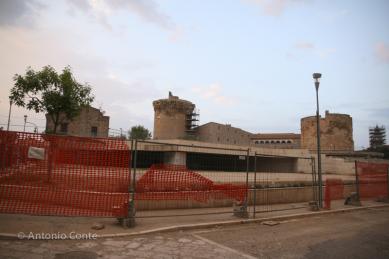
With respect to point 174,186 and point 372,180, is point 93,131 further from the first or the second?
point 174,186

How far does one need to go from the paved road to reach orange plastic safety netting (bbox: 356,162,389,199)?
7.94 meters

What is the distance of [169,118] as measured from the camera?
5597 cm

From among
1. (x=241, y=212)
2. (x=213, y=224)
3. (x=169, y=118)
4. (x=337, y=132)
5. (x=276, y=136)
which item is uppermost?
(x=276, y=136)

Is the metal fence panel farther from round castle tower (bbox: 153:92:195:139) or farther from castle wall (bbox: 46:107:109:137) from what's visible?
round castle tower (bbox: 153:92:195:139)

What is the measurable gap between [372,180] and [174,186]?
12912 mm

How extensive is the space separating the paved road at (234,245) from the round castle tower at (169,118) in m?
46.6

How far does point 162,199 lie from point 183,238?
2.63 meters

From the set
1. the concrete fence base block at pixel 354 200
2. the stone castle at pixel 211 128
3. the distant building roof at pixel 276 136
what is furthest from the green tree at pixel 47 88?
the distant building roof at pixel 276 136

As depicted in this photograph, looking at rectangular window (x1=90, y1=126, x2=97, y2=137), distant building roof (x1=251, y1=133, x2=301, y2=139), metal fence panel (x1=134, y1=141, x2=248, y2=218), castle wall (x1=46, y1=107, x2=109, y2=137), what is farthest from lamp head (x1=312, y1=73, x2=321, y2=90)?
distant building roof (x1=251, y1=133, x2=301, y2=139)

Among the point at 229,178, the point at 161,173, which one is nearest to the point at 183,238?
the point at 161,173

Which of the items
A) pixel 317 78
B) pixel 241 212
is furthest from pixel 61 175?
pixel 317 78

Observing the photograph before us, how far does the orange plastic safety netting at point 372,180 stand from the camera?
16.8m

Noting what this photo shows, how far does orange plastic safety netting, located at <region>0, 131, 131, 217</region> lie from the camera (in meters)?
7.68

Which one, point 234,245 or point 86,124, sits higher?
point 86,124
